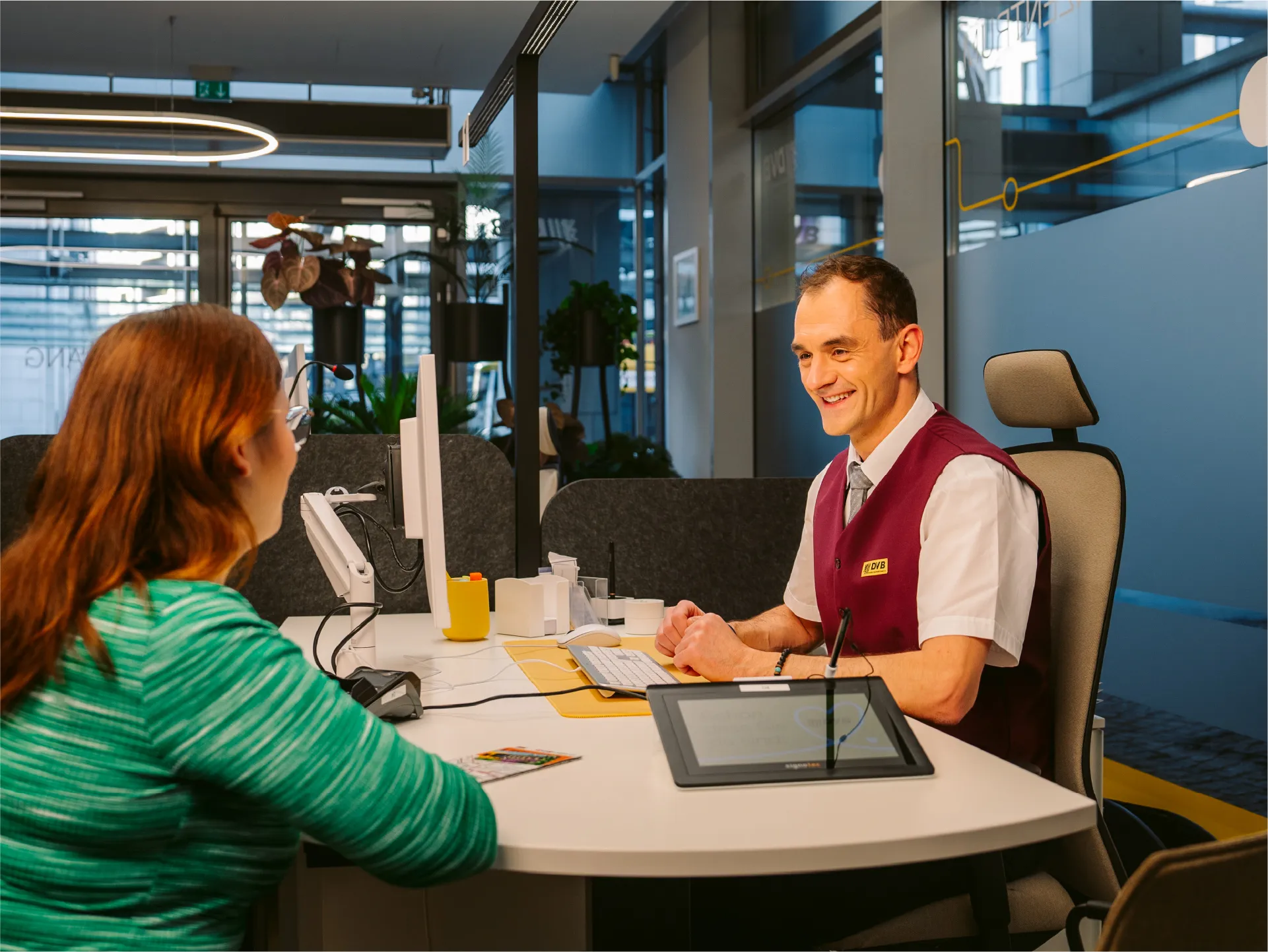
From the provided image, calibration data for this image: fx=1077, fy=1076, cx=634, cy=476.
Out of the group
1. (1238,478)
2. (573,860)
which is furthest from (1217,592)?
(573,860)

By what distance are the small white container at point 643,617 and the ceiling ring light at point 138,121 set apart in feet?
11.6

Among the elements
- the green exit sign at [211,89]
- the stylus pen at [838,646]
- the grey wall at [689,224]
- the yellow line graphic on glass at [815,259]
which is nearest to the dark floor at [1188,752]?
the stylus pen at [838,646]

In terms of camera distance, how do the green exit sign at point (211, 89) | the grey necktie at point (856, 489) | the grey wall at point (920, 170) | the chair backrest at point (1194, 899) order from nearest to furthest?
the chair backrest at point (1194, 899) < the grey necktie at point (856, 489) < the grey wall at point (920, 170) < the green exit sign at point (211, 89)

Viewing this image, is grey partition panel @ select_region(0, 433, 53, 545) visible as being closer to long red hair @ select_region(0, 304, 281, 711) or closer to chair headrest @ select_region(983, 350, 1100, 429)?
long red hair @ select_region(0, 304, 281, 711)

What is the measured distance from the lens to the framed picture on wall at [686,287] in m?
5.34

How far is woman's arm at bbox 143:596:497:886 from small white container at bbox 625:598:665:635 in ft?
3.48

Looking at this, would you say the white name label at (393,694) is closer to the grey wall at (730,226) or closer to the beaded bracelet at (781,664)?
the beaded bracelet at (781,664)

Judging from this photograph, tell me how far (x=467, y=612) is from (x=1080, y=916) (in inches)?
44.1

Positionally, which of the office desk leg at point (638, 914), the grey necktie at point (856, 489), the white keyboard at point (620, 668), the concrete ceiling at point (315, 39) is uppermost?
the concrete ceiling at point (315, 39)

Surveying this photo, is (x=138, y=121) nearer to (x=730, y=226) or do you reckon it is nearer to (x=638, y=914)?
(x=730, y=226)

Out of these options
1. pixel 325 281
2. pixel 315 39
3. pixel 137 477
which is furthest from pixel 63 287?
pixel 137 477

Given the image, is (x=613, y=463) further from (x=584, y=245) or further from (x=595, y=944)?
(x=595, y=944)

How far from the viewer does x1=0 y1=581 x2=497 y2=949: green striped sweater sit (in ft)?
2.49

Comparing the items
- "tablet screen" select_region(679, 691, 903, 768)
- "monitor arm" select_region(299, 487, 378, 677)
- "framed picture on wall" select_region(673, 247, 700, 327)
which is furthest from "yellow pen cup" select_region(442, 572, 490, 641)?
"framed picture on wall" select_region(673, 247, 700, 327)
